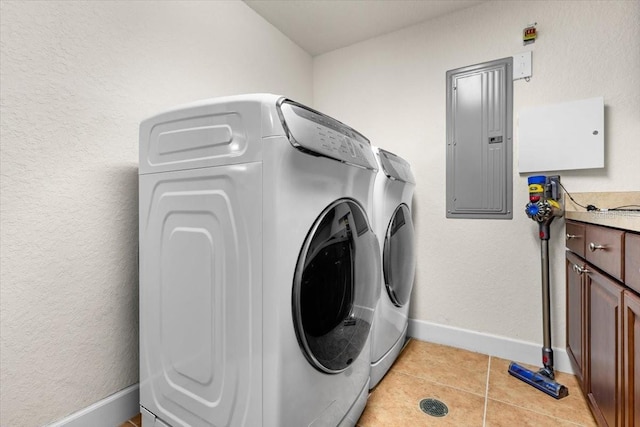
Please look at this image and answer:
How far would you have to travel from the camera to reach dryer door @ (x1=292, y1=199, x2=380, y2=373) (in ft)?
3.41

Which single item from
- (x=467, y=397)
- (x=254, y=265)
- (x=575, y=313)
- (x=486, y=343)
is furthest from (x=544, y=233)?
(x=254, y=265)

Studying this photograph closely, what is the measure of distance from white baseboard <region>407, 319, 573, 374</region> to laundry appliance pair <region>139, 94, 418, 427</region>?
3.68 ft

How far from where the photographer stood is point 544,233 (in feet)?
5.78

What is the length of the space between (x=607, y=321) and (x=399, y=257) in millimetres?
970

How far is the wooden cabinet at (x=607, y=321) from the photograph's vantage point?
37.1 inches

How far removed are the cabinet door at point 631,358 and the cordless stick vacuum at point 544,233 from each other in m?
0.82

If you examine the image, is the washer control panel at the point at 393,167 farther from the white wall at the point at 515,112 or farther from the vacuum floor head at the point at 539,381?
the vacuum floor head at the point at 539,381

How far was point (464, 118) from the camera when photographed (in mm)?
2166

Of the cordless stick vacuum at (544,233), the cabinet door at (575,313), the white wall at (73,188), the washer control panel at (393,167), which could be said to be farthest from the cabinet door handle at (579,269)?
the white wall at (73,188)

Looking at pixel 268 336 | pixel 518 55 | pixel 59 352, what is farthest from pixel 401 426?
pixel 518 55

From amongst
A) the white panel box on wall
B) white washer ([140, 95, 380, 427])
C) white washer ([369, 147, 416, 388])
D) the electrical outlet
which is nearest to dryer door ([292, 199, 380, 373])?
white washer ([140, 95, 380, 427])

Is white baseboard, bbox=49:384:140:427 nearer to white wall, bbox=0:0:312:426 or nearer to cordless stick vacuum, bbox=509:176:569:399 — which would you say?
white wall, bbox=0:0:312:426

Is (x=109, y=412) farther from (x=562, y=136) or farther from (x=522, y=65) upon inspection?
(x=522, y=65)

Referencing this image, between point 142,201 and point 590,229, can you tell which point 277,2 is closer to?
point 142,201
